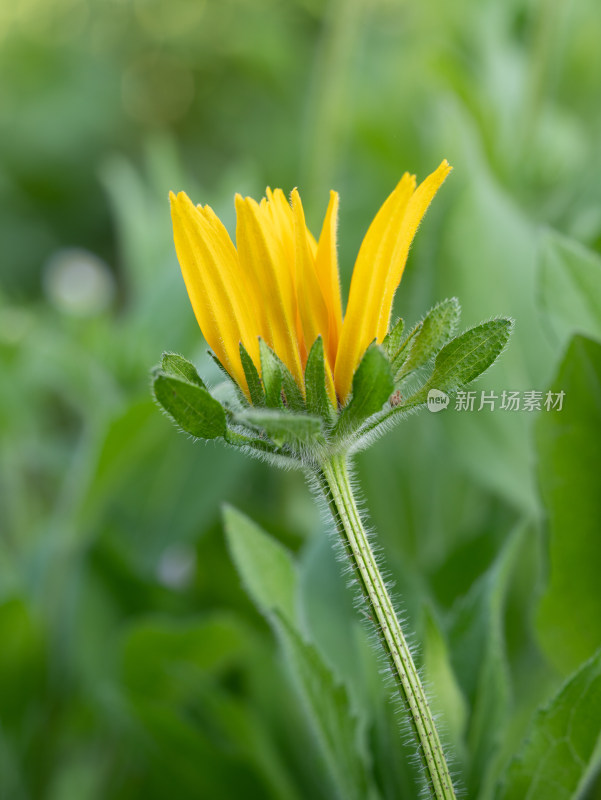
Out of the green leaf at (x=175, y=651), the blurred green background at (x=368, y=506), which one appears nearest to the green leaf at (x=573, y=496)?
the blurred green background at (x=368, y=506)

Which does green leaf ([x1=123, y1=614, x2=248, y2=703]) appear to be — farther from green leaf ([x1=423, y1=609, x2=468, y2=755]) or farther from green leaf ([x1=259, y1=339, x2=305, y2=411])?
green leaf ([x1=259, y1=339, x2=305, y2=411])

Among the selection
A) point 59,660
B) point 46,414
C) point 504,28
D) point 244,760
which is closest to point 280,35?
point 504,28

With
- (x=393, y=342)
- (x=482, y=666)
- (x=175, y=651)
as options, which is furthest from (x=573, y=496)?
(x=175, y=651)

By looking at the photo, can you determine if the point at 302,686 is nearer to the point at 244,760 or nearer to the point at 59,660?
the point at 244,760

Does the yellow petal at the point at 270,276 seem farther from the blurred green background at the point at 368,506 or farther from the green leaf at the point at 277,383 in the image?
the blurred green background at the point at 368,506

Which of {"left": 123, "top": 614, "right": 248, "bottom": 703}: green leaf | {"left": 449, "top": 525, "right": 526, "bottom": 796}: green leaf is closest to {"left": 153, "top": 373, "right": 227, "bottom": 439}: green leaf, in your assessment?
{"left": 449, "top": 525, "right": 526, "bottom": 796}: green leaf

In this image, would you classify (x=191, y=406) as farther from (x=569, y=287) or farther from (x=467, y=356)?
(x=569, y=287)

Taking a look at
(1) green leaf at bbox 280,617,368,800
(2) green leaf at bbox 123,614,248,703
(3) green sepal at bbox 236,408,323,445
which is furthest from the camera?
(2) green leaf at bbox 123,614,248,703
